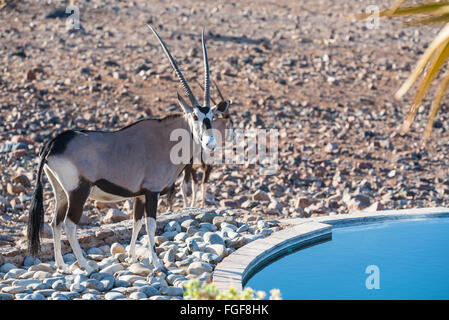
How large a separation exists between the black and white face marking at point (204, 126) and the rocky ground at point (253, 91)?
1612 millimetres

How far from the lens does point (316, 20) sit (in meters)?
18.8

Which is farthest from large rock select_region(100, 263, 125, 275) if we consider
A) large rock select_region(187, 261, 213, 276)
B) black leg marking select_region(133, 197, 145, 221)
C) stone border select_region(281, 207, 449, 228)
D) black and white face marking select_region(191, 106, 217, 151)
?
stone border select_region(281, 207, 449, 228)

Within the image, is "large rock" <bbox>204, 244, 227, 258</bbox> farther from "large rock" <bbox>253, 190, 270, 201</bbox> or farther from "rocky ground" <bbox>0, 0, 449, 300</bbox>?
"large rock" <bbox>253, 190, 270, 201</bbox>

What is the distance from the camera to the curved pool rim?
586 centimetres

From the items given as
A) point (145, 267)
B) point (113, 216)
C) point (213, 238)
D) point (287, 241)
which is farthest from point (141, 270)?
point (113, 216)

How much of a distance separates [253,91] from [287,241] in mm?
7748

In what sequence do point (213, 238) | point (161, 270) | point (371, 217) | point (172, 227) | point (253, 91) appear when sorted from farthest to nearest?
point (253, 91) → point (371, 217) → point (172, 227) → point (213, 238) → point (161, 270)

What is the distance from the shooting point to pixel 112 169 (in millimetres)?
5957

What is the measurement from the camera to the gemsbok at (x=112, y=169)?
5801 mm

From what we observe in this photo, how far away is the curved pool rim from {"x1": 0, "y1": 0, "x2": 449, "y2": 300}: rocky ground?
631 millimetres

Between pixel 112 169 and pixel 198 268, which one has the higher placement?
pixel 112 169

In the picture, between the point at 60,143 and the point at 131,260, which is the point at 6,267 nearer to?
the point at 131,260

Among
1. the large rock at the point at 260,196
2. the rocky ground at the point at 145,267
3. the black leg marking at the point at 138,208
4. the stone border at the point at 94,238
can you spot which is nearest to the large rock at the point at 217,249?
the rocky ground at the point at 145,267
